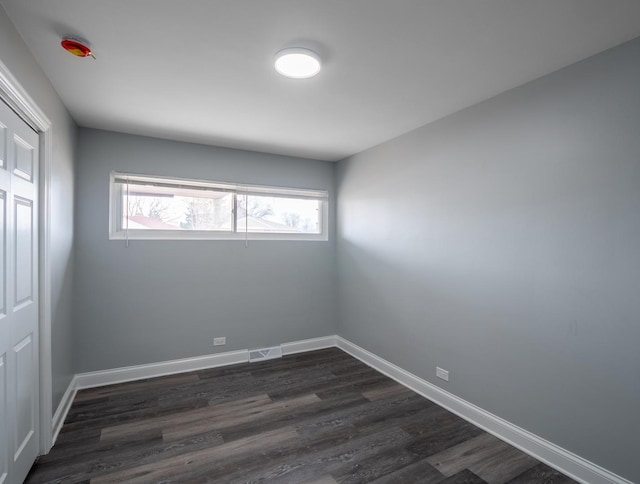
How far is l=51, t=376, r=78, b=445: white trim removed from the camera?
2.38 m

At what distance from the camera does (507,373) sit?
95.2 inches

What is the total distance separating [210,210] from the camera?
3.81m

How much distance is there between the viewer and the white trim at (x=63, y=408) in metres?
2.38

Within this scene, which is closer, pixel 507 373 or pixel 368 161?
pixel 507 373

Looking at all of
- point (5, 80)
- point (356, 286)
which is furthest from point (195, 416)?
point (5, 80)

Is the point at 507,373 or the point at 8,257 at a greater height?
the point at 8,257

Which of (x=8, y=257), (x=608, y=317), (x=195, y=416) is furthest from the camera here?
(x=195, y=416)

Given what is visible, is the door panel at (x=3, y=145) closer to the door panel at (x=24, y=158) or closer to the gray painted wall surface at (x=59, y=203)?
the door panel at (x=24, y=158)

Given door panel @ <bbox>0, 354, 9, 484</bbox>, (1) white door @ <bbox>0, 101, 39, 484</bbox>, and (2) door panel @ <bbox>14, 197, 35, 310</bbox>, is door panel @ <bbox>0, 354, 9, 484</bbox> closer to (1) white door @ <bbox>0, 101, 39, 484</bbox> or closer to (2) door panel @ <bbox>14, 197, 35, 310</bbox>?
(1) white door @ <bbox>0, 101, 39, 484</bbox>

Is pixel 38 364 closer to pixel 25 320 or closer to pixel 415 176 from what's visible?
pixel 25 320

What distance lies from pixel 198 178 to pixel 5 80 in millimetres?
2107

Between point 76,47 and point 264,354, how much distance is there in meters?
3.28

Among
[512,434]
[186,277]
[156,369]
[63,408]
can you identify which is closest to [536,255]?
[512,434]

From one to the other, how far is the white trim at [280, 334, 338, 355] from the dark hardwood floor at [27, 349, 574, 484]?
2.38 feet
